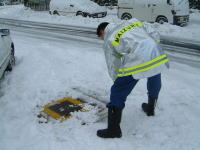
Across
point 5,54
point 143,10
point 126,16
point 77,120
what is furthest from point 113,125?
point 126,16

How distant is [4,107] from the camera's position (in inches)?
173

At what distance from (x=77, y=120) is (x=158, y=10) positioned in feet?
35.5

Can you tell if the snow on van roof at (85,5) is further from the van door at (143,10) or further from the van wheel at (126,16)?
the van door at (143,10)

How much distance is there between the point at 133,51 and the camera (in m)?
3.00

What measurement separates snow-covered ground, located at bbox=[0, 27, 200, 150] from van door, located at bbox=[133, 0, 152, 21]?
7.52 m

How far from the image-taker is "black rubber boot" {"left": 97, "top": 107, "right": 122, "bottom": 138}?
3.31 m

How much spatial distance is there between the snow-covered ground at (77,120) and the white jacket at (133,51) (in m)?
→ 0.97

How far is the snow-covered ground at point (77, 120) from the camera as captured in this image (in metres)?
3.35

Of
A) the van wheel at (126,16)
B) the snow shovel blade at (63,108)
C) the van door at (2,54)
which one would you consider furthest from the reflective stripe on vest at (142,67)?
the van wheel at (126,16)

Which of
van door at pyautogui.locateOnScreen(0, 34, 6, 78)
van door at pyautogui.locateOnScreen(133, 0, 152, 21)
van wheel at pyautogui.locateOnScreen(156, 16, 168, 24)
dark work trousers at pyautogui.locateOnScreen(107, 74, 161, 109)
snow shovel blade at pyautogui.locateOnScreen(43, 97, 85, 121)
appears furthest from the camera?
van door at pyautogui.locateOnScreen(133, 0, 152, 21)

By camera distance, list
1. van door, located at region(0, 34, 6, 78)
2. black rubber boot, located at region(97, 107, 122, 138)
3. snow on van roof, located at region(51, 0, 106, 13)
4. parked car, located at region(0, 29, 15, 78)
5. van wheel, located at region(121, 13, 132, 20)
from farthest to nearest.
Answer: snow on van roof, located at region(51, 0, 106, 13)
van wheel, located at region(121, 13, 132, 20)
parked car, located at region(0, 29, 15, 78)
van door, located at region(0, 34, 6, 78)
black rubber boot, located at region(97, 107, 122, 138)

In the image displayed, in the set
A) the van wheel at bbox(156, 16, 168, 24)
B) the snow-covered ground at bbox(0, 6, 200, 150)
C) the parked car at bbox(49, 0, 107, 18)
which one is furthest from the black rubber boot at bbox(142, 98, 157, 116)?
the parked car at bbox(49, 0, 107, 18)

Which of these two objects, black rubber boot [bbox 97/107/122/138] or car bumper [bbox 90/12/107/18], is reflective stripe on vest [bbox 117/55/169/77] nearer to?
black rubber boot [bbox 97/107/122/138]

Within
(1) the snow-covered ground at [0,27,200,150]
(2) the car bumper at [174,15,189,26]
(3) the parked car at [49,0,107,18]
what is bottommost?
(1) the snow-covered ground at [0,27,200,150]
